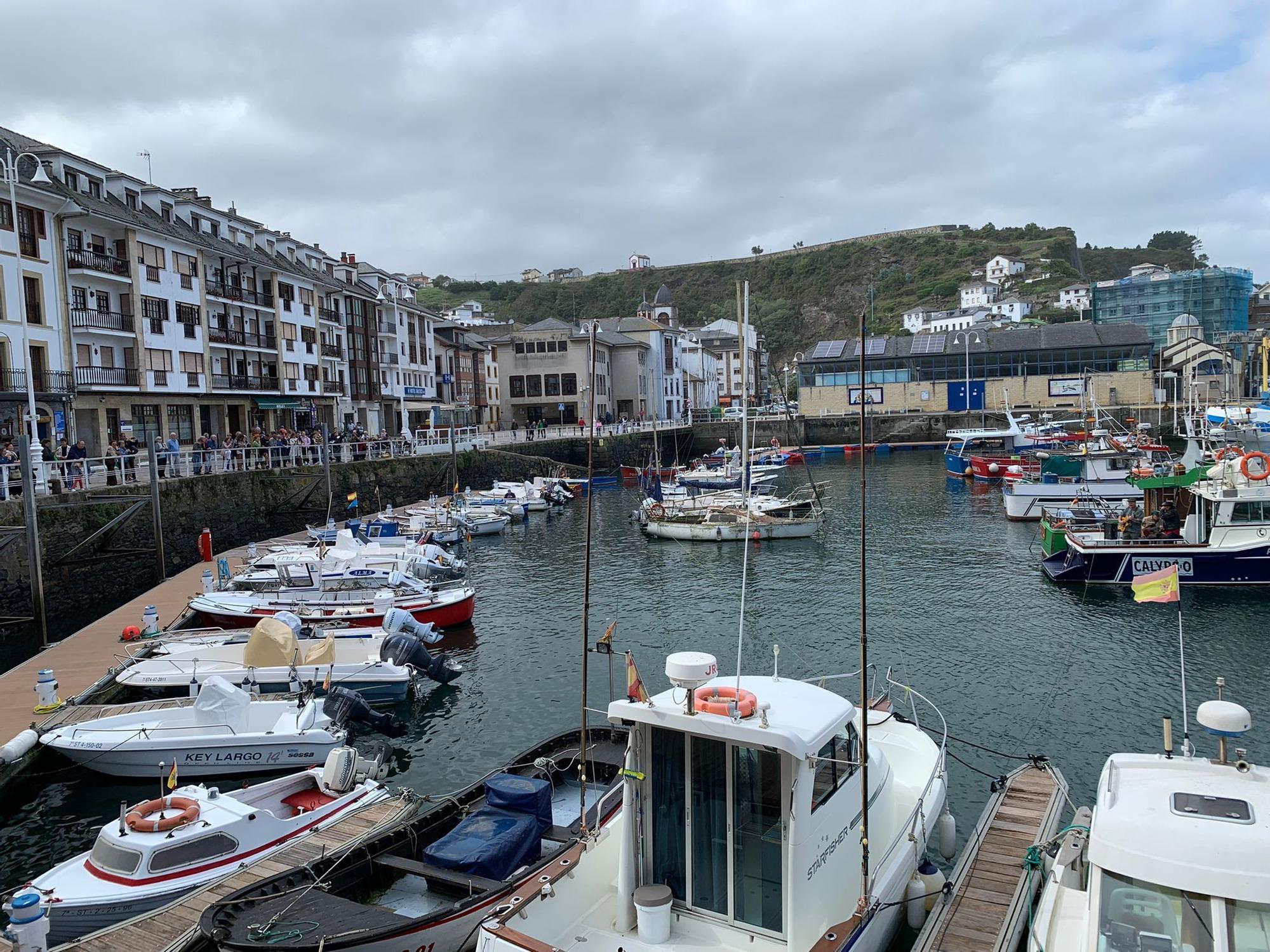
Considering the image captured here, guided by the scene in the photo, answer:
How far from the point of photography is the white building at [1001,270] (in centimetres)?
17100

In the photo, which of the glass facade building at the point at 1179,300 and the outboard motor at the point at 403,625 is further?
the glass facade building at the point at 1179,300

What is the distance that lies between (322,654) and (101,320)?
31294mm

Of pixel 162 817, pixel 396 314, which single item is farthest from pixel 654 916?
pixel 396 314

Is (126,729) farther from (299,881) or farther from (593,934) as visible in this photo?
(593,934)

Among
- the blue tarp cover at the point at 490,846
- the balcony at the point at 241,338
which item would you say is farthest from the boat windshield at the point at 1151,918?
the balcony at the point at 241,338

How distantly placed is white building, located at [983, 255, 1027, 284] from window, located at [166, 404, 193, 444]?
15558 cm

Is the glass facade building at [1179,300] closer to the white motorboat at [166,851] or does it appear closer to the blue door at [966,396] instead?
the blue door at [966,396]

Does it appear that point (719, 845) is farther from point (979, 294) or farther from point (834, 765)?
point (979, 294)

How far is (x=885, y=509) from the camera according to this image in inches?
1923

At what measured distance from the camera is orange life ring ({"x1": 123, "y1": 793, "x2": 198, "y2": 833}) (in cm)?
1155

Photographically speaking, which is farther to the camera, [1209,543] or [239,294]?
[239,294]

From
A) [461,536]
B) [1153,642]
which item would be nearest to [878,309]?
[461,536]

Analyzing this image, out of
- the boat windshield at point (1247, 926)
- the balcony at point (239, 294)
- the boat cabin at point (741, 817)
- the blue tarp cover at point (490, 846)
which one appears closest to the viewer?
the boat windshield at point (1247, 926)

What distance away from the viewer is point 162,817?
38.6 ft
